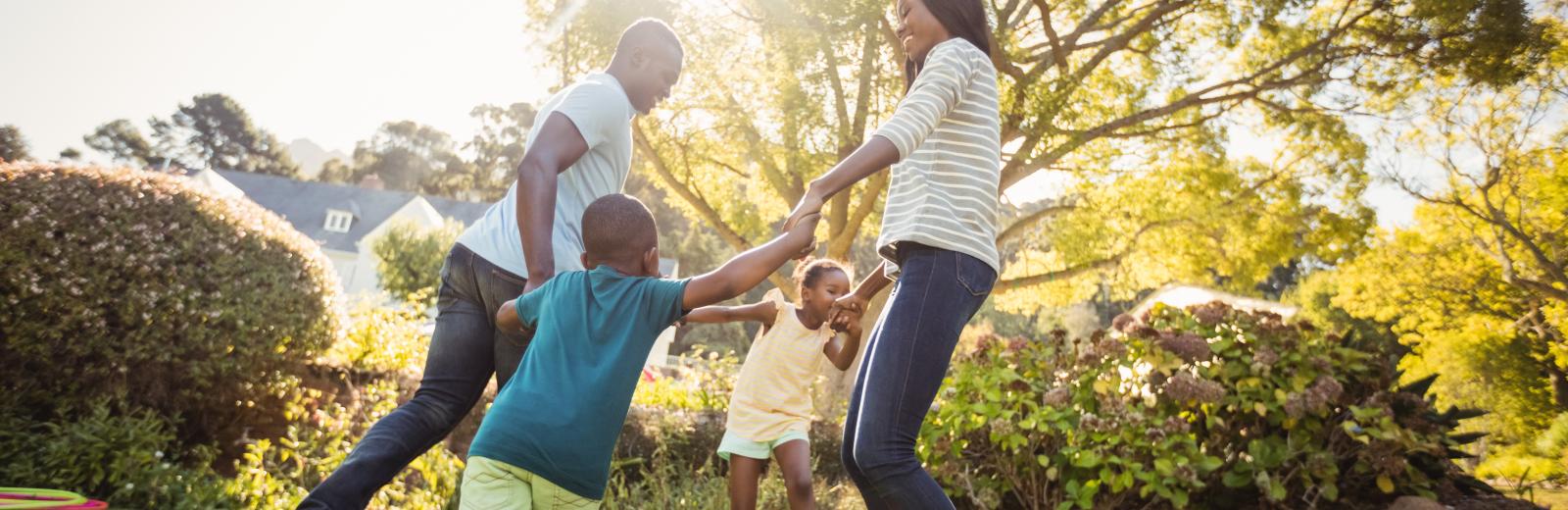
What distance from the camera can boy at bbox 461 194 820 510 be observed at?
1.93 m

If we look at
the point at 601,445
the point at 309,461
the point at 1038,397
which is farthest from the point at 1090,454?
the point at 309,461

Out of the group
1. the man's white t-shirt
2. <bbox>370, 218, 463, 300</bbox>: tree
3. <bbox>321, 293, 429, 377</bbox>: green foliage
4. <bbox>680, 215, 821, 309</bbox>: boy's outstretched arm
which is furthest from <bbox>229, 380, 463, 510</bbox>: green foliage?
<bbox>370, 218, 463, 300</bbox>: tree

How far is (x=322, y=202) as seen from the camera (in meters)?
36.2

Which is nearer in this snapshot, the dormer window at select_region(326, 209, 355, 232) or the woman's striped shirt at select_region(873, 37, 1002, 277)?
the woman's striped shirt at select_region(873, 37, 1002, 277)

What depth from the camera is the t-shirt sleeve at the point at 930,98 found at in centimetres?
199

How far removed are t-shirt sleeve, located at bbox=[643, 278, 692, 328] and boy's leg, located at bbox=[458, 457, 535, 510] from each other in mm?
441

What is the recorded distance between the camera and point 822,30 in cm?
873

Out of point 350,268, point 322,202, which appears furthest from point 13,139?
point 350,268

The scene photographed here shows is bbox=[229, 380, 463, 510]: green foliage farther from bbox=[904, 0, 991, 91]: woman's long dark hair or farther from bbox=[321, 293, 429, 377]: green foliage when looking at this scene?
bbox=[904, 0, 991, 91]: woman's long dark hair

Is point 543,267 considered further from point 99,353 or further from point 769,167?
point 769,167

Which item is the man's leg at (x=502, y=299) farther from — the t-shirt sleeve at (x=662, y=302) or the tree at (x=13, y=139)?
the tree at (x=13, y=139)

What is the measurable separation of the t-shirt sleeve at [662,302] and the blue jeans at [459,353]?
0.52 meters

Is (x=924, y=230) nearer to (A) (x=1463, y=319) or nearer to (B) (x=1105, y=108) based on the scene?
(B) (x=1105, y=108)

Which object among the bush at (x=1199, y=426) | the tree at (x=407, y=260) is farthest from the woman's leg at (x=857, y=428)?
the tree at (x=407, y=260)
